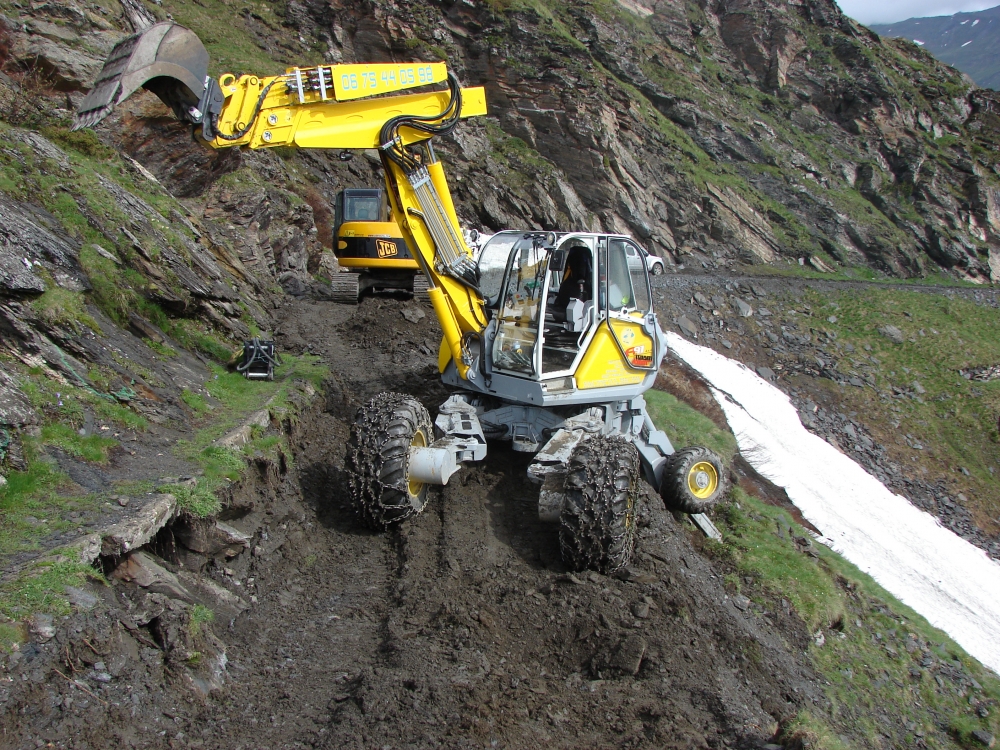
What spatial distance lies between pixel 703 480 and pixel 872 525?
31.8ft

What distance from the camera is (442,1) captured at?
108ft

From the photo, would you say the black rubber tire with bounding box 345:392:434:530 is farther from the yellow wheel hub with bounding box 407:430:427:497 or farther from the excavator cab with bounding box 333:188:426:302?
the excavator cab with bounding box 333:188:426:302

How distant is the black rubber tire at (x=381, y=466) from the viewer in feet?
21.6

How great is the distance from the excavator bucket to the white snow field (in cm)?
1363

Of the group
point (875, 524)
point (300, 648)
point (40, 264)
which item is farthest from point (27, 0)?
point (875, 524)

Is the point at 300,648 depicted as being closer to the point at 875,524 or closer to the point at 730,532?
the point at 730,532

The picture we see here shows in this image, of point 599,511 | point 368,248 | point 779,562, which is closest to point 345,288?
point 368,248

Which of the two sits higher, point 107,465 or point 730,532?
point 107,465

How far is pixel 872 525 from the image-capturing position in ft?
54.1

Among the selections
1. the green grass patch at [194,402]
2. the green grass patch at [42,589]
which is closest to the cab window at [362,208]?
the green grass patch at [194,402]

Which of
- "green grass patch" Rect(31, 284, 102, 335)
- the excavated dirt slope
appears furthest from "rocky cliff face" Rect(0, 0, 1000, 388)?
the excavated dirt slope

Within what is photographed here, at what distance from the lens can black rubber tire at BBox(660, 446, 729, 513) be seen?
8.92 m

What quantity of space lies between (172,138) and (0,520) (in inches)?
506

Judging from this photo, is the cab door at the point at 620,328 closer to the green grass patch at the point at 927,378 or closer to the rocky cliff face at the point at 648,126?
the rocky cliff face at the point at 648,126
